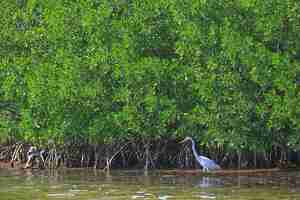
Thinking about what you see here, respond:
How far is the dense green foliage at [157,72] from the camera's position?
18.3m

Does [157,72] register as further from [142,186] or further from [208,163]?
[142,186]

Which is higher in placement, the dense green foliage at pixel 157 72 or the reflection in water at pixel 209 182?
the dense green foliage at pixel 157 72

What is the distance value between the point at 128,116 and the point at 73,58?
2123 millimetres

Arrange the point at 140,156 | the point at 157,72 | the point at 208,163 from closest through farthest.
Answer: the point at 157,72, the point at 208,163, the point at 140,156

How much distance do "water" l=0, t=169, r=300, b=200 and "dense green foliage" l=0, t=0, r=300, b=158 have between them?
93 centimetres

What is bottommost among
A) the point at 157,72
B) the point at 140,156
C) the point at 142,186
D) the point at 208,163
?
the point at 142,186

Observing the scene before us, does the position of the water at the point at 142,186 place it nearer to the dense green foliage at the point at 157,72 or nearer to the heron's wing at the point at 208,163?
the heron's wing at the point at 208,163

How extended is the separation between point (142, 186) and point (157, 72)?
10.6 feet

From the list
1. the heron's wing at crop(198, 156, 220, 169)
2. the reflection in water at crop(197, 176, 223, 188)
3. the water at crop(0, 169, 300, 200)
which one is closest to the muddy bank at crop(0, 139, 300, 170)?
the heron's wing at crop(198, 156, 220, 169)

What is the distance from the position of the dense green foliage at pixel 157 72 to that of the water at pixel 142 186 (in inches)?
36.8

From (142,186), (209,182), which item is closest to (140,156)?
(209,182)

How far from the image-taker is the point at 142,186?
1748cm

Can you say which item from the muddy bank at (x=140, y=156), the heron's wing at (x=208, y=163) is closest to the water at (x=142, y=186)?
the heron's wing at (x=208, y=163)

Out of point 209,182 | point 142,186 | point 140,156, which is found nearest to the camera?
point 142,186
